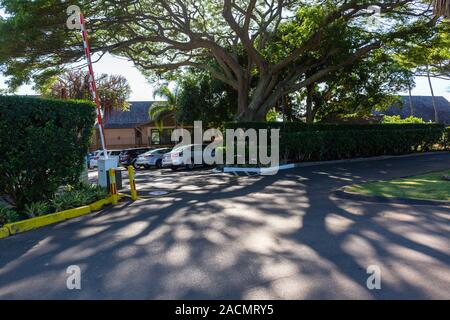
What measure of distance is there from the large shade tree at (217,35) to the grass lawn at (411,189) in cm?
1110

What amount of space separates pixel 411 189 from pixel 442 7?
5.32m

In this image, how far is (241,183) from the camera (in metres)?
14.4

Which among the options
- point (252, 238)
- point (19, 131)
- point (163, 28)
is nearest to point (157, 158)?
point (163, 28)

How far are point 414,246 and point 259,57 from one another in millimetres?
18601

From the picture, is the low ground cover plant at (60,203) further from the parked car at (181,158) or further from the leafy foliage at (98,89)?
the leafy foliage at (98,89)

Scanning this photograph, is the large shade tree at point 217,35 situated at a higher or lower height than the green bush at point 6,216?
higher

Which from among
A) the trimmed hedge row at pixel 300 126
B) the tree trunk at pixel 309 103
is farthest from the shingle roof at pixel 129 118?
the trimmed hedge row at pixel 300 126

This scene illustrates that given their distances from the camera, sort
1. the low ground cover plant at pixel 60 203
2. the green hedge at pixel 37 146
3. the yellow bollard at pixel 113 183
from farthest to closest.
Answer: the yellow bollard at pixel 113 183 < the green hedge at pixel 37 146 < the low ground cover plant at pixel 60 203

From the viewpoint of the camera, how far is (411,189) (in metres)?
10.8

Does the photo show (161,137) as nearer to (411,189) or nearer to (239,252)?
(411,189)

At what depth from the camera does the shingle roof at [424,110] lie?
173ft

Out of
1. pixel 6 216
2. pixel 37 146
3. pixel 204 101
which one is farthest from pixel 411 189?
pixel 204 101

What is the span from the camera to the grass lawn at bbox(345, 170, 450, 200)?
9.69 metres
